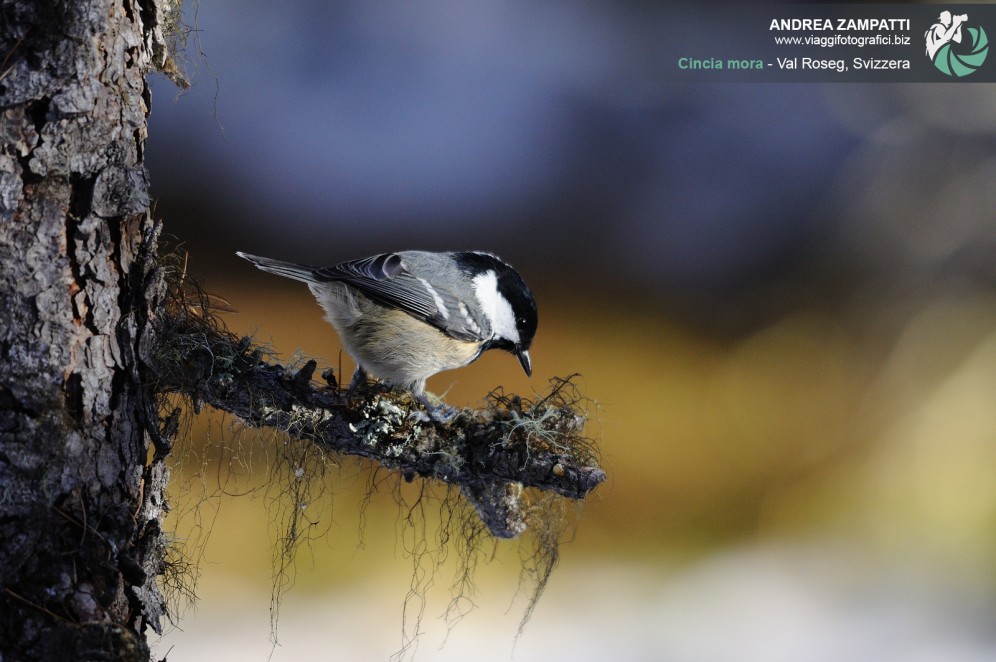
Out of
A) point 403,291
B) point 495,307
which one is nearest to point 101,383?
point 403,291

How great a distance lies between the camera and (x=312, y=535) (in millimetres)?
1261

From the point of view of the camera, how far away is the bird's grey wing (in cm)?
138

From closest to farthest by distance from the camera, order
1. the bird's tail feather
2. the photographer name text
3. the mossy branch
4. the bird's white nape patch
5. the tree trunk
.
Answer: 1. the tree trunk
2. the mossy branch
3. the bird's tail feather
4. the bird's white nape patch
5. the photographer name text

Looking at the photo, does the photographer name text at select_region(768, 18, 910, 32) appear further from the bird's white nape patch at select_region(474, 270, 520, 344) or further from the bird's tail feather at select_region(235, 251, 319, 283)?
the bird's tail feather at select_region(235, 251, 319, 283)

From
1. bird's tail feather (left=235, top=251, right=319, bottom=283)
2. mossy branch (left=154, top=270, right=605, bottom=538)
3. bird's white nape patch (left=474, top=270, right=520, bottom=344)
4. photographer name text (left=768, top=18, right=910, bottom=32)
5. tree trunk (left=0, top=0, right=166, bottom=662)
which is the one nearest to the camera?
tree trunk (left=0, top=0, right=166, bottom=662)

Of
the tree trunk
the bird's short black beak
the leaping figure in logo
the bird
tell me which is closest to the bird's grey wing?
the bird

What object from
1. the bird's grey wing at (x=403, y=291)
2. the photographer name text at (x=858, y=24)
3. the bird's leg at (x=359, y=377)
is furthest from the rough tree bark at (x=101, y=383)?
the photographer name text at (x=858, y=24)

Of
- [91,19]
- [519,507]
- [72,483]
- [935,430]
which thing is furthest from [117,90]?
[935,430]

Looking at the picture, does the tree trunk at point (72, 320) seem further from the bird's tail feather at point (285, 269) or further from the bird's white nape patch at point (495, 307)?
the bird's white nape patch at point (495, 307)

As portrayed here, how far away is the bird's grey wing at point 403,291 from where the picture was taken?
138cm

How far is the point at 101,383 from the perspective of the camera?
3.38ft

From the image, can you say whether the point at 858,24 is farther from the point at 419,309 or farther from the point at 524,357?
the point at 419,309

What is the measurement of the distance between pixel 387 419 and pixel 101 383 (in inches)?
16.2

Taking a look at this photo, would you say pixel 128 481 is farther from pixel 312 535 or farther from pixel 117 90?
pixel 117 90
